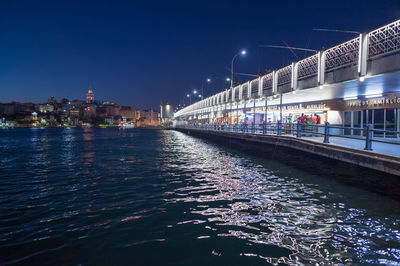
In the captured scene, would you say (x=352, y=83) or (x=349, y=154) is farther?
(x=352, y=83)

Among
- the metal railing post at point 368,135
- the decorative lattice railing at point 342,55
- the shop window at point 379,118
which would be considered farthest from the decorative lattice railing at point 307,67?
the metal railing post at point 368,135

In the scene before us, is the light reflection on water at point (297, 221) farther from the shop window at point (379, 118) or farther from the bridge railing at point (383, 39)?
the shop window at point (379, 118)

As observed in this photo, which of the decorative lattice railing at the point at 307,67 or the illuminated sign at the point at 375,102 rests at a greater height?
the decorative lattice railing at the point at 307,67

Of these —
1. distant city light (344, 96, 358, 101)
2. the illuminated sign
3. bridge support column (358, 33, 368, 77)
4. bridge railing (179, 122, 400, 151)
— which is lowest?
bridge railing (179, 122, 400, 151)

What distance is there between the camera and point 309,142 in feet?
53.5

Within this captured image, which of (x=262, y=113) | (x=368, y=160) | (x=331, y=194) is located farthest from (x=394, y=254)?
(x=262, y=113)

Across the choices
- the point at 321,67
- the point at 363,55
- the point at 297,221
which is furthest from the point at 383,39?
the point at 297,221

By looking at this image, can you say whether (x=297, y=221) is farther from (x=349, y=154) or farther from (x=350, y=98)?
(x=350, y=98)


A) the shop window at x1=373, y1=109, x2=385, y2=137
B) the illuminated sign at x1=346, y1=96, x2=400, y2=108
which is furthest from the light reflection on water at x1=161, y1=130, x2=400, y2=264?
the shop window at x1=373, y1=109, x2=385, y2=137

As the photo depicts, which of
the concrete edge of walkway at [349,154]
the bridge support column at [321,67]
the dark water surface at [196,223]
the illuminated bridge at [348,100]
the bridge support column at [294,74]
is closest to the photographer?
the dark water surface at [196,223]

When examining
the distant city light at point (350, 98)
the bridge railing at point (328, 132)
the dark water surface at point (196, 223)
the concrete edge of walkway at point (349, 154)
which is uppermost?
the distant city light at point (350, 98)

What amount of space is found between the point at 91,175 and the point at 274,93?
17.5 m

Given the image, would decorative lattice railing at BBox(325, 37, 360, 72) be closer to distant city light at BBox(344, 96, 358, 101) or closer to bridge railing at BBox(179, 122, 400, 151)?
bridge railing at BBox(179, 122, 400, 151)

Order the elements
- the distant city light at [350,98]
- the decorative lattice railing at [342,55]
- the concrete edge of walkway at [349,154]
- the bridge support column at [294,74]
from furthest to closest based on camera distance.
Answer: the distant city light at [350,98], the bridge support column at [294,74], the decorative lattice railing at [342,55], the concrete edge of walkway at [349,154]
